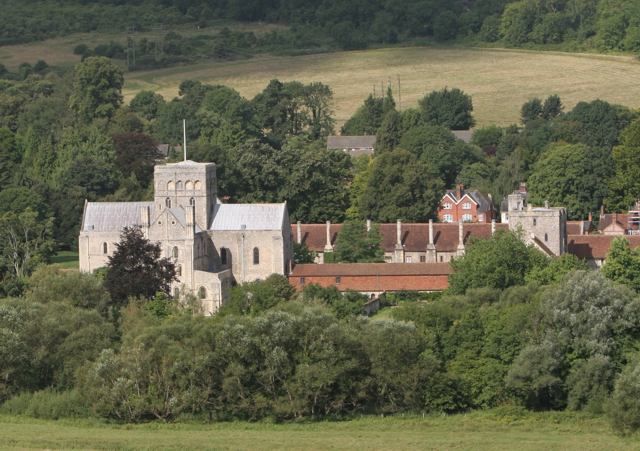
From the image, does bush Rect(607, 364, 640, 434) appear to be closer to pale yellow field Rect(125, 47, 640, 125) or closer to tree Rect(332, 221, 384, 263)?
tree Rect(332, 221, 384, 263)

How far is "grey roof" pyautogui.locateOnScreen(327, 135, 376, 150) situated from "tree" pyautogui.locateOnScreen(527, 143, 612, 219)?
23.8 meters

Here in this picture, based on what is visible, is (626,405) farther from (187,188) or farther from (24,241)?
(24,241)

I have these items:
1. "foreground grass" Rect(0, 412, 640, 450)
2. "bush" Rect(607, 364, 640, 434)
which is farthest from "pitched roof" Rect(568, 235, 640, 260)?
"bush" Rect(607, 364, 640, 434)

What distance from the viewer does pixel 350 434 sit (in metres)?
62.0

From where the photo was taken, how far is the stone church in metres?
80.8

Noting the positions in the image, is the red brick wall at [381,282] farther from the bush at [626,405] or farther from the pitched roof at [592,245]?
the bush at [626,405]

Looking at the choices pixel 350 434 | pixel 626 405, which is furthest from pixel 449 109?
pixel 350 434

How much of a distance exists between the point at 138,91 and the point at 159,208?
60.7 m

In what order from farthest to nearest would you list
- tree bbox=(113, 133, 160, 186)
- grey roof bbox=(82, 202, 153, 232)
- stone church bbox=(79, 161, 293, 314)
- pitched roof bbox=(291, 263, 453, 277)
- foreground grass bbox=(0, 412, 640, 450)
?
tree bbox=(113, 133, 160, 186)
grey roof bbox=(82, 202, 153, 232)
pitched roof bbox=(291, 263, 453, 277)
stone church bbox=(79, 161, 293, 314)
foreground grass bbox=(0, 412, 640, 450)

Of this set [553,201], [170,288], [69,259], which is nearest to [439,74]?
[553,201]

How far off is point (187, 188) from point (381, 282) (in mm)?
8588

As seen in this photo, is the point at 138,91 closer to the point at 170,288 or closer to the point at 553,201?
the point at 553,201

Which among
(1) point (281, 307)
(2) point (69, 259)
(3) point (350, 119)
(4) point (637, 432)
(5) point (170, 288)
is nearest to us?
(4) point (637, 432)

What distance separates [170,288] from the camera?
256 ft
